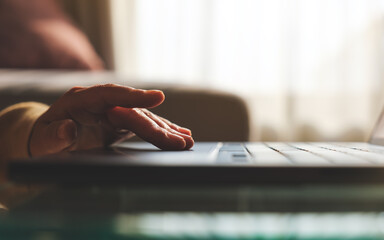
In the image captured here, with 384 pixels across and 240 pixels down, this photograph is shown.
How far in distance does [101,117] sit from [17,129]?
158 millimetres

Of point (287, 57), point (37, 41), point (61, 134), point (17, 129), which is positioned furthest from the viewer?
point (287, 57)

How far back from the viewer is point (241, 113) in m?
1.06

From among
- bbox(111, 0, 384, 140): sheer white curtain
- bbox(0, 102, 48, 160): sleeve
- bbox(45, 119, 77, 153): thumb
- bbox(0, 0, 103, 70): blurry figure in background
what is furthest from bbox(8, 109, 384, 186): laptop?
bbox(111, 0, 384, 140): sheer white curtain

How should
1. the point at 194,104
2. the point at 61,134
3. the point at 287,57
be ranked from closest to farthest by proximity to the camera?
the point at 61,134 → the point at 194,104 → the point at 287,57

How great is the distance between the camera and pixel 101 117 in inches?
19.5

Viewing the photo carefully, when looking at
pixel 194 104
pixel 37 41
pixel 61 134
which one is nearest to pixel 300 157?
pixel 61 134

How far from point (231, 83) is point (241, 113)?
1.26m

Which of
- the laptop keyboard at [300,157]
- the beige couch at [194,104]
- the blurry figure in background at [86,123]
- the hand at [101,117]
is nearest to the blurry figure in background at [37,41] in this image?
the beige couch at [194,104]

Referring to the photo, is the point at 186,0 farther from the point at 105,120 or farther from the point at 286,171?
the point at 286,171

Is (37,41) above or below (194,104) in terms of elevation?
above

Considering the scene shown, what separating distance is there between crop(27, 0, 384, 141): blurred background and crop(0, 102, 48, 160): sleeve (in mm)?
1658

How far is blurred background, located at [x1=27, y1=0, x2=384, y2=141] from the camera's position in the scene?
7.44 feet

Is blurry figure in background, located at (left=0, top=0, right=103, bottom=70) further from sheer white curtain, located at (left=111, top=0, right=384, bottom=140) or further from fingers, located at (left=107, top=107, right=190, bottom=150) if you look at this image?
fingers, located at (left=107, top=107, right=190, bottom=150)

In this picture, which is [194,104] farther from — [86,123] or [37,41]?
[37,41]
